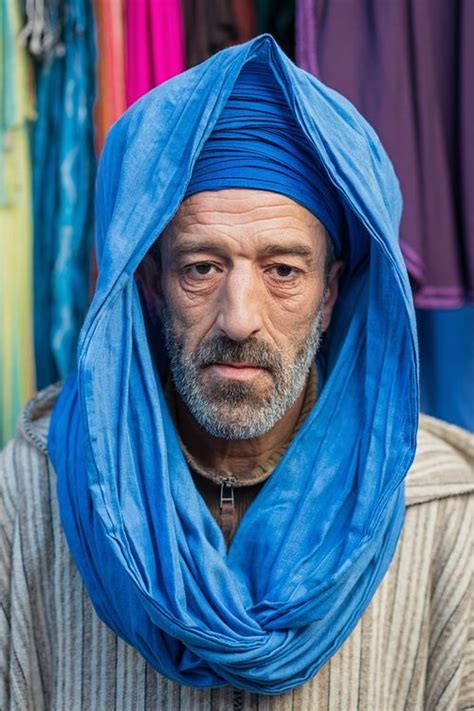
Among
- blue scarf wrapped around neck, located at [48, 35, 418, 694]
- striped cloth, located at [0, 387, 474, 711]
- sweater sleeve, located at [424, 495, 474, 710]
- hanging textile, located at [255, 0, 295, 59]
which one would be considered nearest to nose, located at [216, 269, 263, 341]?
blue scarf wrapped around neck, located at [48, 35, 418, 694]

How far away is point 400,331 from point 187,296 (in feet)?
1.36

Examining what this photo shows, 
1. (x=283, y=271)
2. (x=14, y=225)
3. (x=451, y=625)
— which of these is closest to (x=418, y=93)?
(x=283, y=271)

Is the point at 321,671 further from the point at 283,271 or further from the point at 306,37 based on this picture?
the point at 306,37

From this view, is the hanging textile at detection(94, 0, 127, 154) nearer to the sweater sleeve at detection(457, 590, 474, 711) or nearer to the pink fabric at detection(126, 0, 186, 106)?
the pink fabric at detection(126, 0, 186, 106)

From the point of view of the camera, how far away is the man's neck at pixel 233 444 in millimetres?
2137

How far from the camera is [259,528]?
6.55 feet

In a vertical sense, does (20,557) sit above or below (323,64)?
below

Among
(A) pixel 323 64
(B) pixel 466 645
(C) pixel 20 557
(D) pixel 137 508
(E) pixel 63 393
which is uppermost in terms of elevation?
(A) pixel 323 64

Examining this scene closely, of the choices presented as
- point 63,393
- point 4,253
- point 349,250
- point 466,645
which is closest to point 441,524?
point 466,645

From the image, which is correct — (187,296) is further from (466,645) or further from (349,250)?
(466,645)

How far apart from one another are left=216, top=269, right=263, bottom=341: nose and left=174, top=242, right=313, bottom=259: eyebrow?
0.05 metres

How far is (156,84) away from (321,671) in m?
1.39

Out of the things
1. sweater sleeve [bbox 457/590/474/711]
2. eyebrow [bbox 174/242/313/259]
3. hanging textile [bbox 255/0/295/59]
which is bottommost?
sweater sleeve [bbox 457/590/474/711]

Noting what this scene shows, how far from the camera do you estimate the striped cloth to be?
2.04 m
